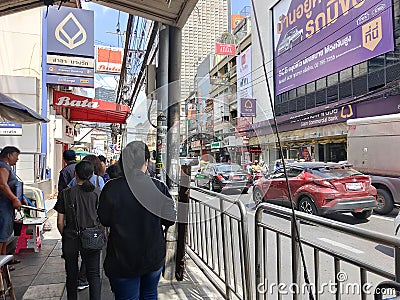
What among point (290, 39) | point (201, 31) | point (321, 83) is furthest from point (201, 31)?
point (290, 39)

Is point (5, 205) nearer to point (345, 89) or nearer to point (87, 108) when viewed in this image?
point (87, 108)

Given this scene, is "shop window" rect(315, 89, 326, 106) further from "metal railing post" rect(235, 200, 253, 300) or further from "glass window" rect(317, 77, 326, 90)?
"metal railing post" rect(235, 200, 253, 300)

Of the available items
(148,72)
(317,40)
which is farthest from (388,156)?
(317,40)

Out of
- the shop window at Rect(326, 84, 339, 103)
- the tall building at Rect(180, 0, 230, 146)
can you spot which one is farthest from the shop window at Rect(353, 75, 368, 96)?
the tall building at Rect(180, 0, 230, 146)

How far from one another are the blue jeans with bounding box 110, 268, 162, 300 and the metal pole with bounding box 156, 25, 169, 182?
80.2 inches

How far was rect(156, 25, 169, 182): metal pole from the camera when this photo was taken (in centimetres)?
409

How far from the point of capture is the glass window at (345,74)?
755 inches

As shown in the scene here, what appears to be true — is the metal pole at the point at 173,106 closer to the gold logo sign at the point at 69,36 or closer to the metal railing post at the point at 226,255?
the metal railing post at the point at 226,255

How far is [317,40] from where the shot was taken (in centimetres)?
2102

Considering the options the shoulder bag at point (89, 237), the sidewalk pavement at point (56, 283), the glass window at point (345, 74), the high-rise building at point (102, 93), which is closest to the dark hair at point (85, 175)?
the shoulder bag at point (89, 237)

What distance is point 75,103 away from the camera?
10.3 metres

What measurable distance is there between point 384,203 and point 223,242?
7811 mm

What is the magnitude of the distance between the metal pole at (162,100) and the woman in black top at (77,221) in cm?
138

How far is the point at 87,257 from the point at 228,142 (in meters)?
1.65
